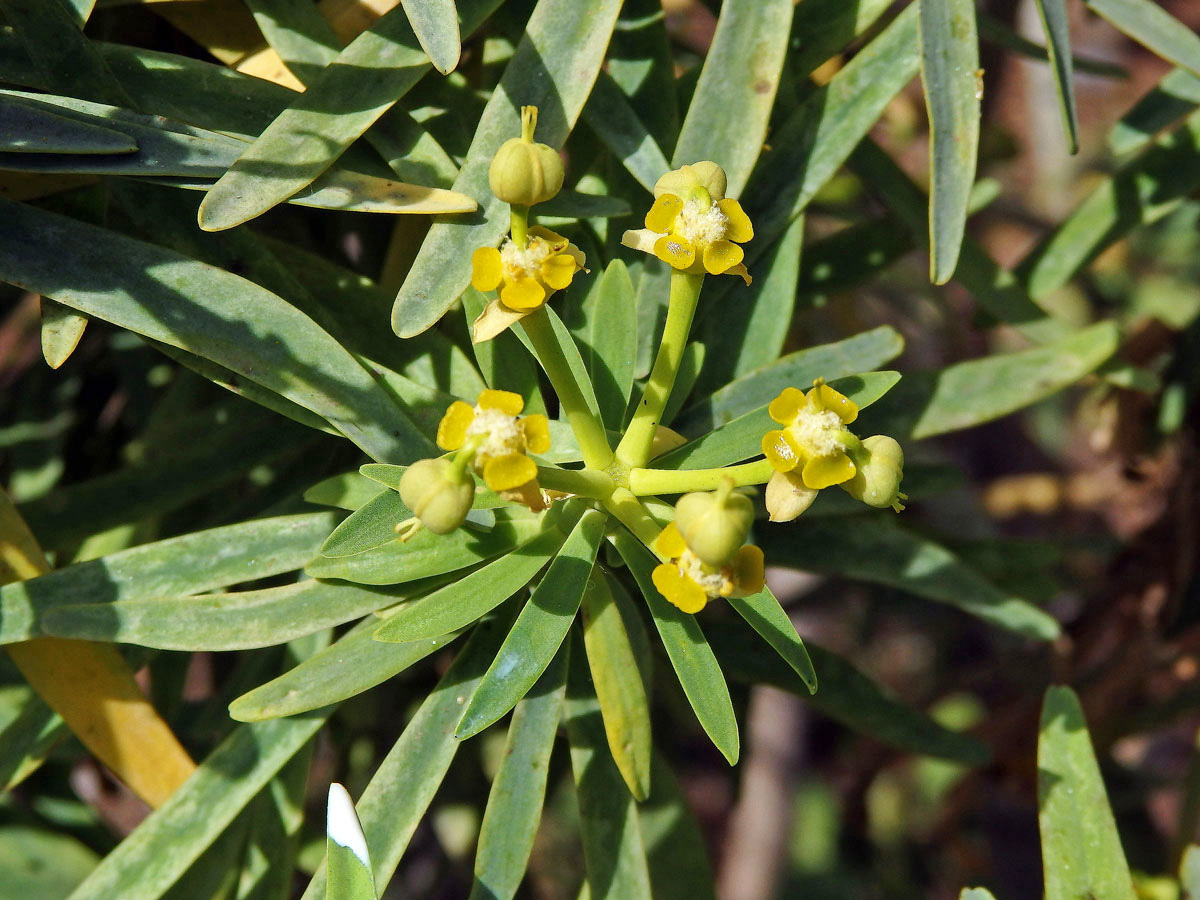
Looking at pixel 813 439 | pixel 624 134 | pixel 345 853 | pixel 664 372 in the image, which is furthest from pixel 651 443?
pixel 345 853

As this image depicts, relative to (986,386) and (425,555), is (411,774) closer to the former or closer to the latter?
(425,555)

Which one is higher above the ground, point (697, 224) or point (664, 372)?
point (697, 224)

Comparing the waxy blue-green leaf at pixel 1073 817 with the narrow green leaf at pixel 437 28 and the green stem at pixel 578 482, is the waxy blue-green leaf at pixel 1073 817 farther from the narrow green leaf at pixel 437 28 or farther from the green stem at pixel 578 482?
the narrow green leaf at pixel 437 28

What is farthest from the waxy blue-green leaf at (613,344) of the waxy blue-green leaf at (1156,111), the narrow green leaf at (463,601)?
the waxy blue-green leaf at (1156,111)

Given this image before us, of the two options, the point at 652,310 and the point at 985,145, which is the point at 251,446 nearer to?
the point at 652,310

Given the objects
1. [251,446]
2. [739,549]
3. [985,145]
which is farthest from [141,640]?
[985,145]

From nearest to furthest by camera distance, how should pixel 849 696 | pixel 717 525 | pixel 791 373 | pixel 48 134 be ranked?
pixel 717 525, pixel 48 134, pixel 791 373, pixel 849 696

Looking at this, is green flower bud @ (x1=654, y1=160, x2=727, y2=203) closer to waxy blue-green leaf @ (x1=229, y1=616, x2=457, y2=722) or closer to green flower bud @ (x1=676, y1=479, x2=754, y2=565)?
green flower bud @ (x1=676, y1=479, x2=754, y2=565)
